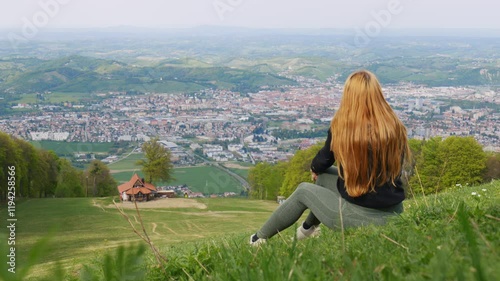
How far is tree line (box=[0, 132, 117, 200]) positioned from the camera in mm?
35500

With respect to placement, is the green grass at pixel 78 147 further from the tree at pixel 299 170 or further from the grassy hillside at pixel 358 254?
the grassy hillside at pixel 358 254

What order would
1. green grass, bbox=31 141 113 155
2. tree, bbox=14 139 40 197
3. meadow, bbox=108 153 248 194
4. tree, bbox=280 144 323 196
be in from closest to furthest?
tree, bbox=14 139 40 197, tree, bbox=280 144 323 196, meadow, bbox=108 153 248 194, green grass, bbox=31 141 113 155

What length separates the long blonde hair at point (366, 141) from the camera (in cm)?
449

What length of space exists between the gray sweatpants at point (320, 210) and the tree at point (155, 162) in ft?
147

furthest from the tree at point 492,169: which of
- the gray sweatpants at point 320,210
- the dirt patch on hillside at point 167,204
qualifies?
the gray sweatpants at point 320,210

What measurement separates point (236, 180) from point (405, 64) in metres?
115

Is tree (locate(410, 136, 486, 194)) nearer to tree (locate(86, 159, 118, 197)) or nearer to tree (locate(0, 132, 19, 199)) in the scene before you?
tree (locate(0, 132, 19, 199))

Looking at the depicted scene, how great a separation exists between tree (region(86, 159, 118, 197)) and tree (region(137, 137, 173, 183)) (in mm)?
6688

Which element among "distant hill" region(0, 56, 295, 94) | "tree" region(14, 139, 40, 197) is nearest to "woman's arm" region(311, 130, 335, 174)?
"tree" region(14, 139, 40, 197)

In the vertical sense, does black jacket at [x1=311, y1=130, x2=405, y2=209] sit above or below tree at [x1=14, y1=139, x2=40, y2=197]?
above

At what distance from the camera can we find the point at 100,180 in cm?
5378

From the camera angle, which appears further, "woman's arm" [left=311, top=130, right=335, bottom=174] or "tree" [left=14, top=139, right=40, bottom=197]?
"tree" [left=14, top=139, right=40, bottom=197]

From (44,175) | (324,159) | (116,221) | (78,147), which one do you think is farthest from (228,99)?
(324,159)

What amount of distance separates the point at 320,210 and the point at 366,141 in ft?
2.43
